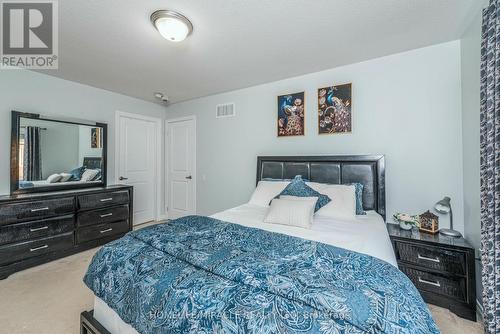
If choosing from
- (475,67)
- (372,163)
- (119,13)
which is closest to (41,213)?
(119,13)

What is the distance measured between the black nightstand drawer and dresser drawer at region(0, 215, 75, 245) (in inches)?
157

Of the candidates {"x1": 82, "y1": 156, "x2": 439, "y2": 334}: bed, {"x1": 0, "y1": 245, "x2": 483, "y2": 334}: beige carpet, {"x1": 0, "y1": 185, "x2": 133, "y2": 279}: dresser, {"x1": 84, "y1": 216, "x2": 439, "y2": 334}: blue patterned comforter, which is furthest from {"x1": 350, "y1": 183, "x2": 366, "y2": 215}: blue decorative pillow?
{"x1": 0, "y1": 185, "x2": 133, "y2": 279}: dresser

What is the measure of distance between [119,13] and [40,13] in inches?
27.6

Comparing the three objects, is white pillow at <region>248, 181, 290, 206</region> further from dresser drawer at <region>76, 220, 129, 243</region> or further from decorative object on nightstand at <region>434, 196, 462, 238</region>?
dresser drawer at <region>76, 220, 129, 243</region>

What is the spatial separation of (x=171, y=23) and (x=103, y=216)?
2916mm

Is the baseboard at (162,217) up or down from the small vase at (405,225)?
down

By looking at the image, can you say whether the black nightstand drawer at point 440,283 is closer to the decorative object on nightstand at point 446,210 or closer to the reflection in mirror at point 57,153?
the decorative object on nightstand at point 446,210

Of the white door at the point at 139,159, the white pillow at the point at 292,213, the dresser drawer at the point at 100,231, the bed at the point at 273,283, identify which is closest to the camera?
the bed at the point at 273,283

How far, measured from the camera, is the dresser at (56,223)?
8.36ft

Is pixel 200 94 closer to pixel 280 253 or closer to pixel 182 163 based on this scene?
pixel 182 163

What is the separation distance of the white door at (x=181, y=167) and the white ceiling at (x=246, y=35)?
1.42 metres

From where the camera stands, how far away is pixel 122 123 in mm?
4133

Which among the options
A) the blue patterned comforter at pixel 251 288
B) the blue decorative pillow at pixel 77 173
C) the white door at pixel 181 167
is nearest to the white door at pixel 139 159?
the white door at pixel 181 167

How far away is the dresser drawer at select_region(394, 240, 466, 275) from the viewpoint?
6.21 feet
